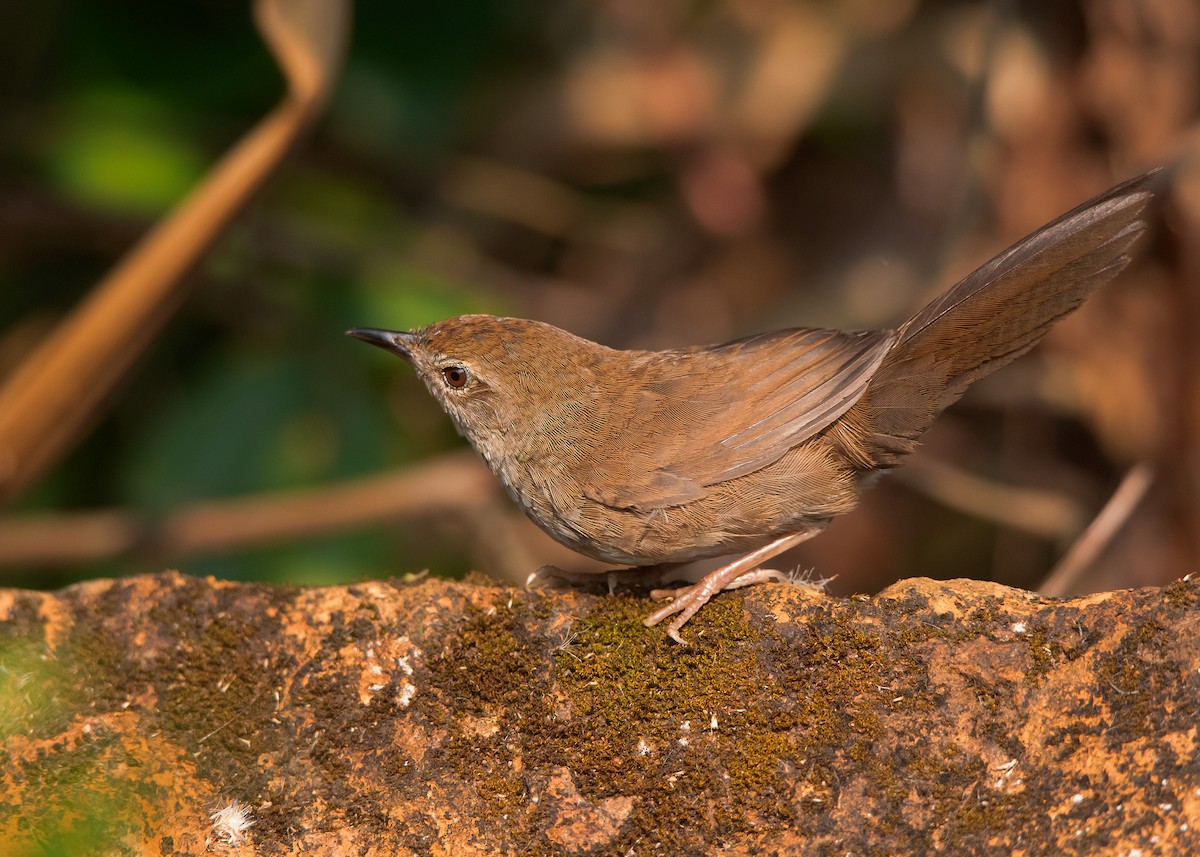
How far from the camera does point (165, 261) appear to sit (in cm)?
423

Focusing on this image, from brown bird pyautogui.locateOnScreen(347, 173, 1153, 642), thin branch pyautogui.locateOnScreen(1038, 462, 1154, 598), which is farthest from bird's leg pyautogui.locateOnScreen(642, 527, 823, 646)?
thin branch pyautogui.locateOnScreen(1038, 462, 1154, 598)

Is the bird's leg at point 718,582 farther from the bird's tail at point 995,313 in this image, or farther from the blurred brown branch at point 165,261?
the blurred brown branch at point 165,261

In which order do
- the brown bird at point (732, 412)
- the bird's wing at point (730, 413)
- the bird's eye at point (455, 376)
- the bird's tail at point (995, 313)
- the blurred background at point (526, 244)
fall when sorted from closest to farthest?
the bird's tail at point (995, 313) < the brown bird at point (732, 412) < the bird's wing at point (730, 413) < the bird's eye at point (455, 376) < the blurred background at point (526, 244)

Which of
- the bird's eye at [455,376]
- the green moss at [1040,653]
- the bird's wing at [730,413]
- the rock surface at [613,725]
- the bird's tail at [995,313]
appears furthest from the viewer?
the bird's eye at [455,376]

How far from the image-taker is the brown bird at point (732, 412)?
3.16 m

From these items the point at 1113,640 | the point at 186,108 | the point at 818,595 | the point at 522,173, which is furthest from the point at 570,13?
the point at 1113,640

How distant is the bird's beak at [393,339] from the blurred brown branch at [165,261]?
70 centimetres

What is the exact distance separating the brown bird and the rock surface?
317 mm

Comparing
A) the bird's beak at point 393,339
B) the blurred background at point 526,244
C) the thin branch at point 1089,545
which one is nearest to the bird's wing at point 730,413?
the bird's beak at point 393,339

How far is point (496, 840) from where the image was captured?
8.74ft

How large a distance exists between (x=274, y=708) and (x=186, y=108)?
154 inches

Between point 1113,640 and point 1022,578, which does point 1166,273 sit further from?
point 1113,640

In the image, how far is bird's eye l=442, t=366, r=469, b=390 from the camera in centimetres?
393

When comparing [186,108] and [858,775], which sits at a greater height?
[186,108]
